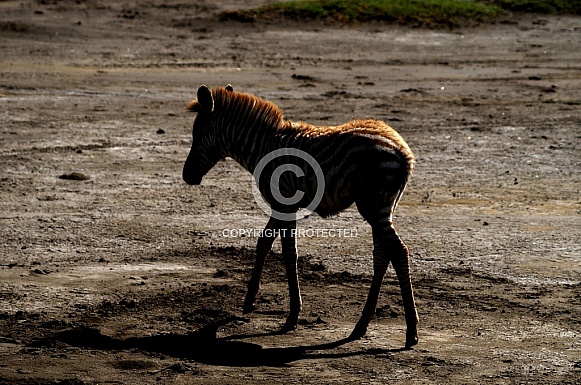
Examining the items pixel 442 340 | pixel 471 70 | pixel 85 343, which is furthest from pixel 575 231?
pixel 471 70

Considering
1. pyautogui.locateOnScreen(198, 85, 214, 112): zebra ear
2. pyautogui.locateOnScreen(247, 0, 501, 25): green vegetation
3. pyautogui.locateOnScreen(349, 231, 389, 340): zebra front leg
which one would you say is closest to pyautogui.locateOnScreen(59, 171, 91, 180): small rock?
pyautogui.locateOnScreen(198, 85, 214, 112): zebra ear

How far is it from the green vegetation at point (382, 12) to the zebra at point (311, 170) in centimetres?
1454

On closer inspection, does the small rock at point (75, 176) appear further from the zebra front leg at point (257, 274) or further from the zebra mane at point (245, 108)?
the zebra front leg at point (257, 274)

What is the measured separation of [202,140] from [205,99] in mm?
437

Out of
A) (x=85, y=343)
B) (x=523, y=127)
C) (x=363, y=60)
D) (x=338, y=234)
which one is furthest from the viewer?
(x=363, y=60)

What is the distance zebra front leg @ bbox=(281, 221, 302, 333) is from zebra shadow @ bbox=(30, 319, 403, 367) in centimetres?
40

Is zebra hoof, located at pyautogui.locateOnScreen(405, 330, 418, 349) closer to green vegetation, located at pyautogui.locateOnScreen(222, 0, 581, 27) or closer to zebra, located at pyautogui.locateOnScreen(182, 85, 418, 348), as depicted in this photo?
zebra, located at pyautogui.locateOnScreen(182, 85, 418, 348)

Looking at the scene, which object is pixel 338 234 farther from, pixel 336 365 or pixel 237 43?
pixel 237 43

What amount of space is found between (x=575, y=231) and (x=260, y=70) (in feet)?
31.7

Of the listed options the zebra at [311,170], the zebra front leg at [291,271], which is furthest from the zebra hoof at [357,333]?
the zebra front leg at [291,271]

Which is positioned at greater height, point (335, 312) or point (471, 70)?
point (471, 70)

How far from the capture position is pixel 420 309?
8.60 m

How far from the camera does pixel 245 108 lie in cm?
855

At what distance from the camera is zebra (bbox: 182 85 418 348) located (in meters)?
7.62
